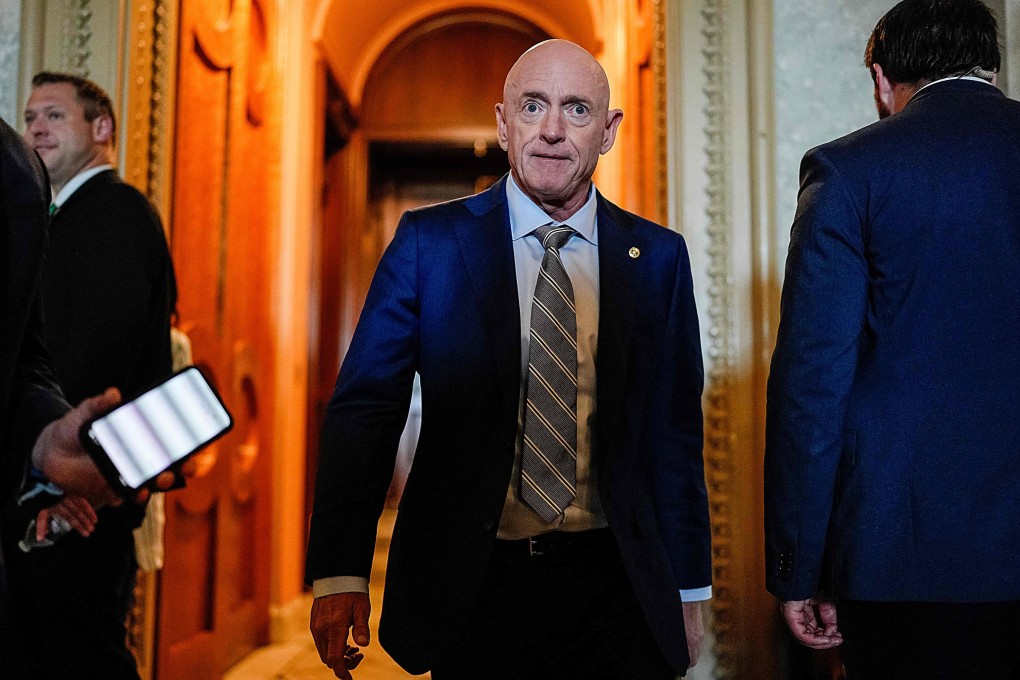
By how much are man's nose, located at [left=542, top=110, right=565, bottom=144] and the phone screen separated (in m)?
0.82

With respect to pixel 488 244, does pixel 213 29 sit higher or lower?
higher

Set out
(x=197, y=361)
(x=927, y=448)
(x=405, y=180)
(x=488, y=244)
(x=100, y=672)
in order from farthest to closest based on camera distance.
Result: (x=405, y=180)
(x=197, y=361)
(x=100, y=672)
(x=488, y=244)
(x=927, y=448)

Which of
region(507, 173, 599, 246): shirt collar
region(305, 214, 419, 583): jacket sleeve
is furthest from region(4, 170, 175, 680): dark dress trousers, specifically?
region(507, 173, 599, 246): shirt collar

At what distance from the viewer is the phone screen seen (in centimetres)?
92

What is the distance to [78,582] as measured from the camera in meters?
1.99

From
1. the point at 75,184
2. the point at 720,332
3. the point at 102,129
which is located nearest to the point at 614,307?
the point at 720,332

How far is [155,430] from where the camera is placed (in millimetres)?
959

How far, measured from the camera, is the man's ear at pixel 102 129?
2377 mm

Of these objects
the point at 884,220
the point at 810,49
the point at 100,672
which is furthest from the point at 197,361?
the point at 884,220

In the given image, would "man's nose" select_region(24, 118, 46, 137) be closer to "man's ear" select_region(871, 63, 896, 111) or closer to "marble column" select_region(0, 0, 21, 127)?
"marble column" select_region(0, 0, 21, 127)

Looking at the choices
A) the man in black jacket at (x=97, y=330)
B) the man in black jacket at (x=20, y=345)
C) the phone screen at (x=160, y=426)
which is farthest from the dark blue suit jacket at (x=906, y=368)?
the man in black jacket at (x=97, y=330)

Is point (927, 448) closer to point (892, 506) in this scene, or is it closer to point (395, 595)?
point (892, 506)

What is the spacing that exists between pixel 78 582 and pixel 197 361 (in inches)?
56.0

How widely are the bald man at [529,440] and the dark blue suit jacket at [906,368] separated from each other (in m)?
Answer: 0.22
